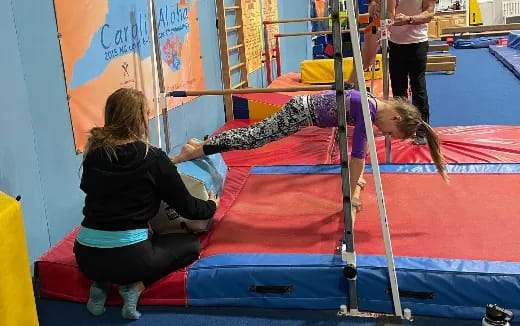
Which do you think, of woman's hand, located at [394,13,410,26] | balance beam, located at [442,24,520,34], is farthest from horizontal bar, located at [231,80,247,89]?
balance beam, located at [442,24,520,34]

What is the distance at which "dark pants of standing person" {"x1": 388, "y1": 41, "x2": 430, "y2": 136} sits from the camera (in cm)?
395

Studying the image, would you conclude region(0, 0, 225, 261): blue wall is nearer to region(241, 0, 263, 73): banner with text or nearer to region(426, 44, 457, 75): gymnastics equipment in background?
region(241, 0, 263, 73): banner with text

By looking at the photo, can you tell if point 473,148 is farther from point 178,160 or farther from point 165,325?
point 165,325

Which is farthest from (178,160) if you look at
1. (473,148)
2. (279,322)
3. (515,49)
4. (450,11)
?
(450,11)

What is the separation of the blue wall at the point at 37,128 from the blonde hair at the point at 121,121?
0.62 m

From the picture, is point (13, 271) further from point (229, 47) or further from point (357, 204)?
point (229, 47)

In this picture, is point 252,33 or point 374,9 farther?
point 252,33

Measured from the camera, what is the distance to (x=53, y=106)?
2.90m

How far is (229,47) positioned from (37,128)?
11.7 ft

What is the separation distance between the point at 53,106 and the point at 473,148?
2867 millimetres

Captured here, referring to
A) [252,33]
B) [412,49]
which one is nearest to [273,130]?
[412,49]

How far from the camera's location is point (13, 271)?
1923 millimetres

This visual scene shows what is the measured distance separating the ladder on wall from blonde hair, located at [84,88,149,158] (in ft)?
11.7

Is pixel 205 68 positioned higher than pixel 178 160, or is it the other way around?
pixel 205 68
